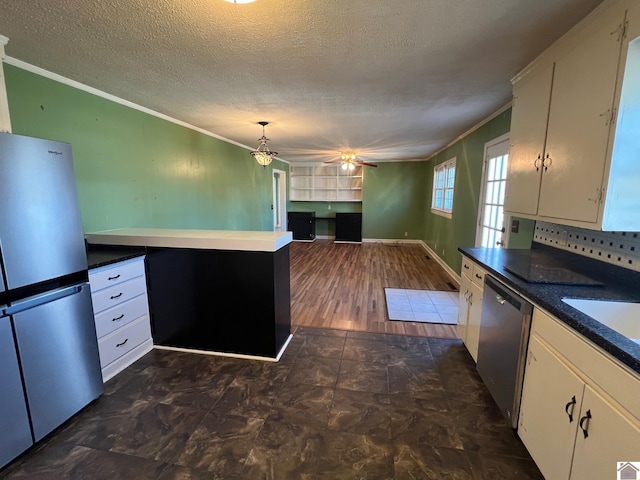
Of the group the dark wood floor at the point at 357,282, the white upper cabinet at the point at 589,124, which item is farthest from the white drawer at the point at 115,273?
the white upper cabinet at the point at 589,124

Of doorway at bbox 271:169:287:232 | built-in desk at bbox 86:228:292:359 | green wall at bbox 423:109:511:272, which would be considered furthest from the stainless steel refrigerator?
doorway at bbox 271:169:287:232

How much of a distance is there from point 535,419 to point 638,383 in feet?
2.37

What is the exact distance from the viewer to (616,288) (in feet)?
5.04

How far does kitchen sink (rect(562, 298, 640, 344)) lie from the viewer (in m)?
1.33

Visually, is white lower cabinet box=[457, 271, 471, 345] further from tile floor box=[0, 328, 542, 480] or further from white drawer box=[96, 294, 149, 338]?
white drawer box=[96, 294, 149, 338]

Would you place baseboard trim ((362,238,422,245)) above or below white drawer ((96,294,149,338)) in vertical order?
below

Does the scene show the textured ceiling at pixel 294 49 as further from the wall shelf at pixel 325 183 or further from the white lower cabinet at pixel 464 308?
the wall shelf at pixel 325 183

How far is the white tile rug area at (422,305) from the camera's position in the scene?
328cm

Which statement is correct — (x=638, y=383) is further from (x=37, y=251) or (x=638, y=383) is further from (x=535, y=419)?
(x=37, y=251)

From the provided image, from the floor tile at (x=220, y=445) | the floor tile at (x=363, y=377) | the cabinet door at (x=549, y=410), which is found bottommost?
the floor tile at (x=220, y=445)

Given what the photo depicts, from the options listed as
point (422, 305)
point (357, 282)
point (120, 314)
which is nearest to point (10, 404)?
point (120, 314)

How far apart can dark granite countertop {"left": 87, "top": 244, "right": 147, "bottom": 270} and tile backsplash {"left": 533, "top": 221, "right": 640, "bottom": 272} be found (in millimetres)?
3259

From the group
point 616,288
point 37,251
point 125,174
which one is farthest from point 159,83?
point 616,288

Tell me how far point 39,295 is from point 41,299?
Answer: 24 millimetres
